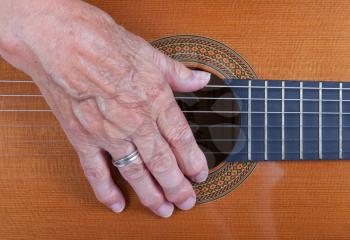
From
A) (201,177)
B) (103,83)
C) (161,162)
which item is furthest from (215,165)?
(103,83)

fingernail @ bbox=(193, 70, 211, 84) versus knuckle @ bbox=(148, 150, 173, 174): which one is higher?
fingernail @ bbox=(193, 70, 211, 84)

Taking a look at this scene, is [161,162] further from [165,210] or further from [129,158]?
[165,210]

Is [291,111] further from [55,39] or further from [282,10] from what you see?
[55,39]

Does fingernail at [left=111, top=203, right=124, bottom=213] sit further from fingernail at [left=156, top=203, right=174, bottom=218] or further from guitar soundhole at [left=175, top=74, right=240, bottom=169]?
guitar soundhole at [left=175, top=74, right=240, bottom=169]

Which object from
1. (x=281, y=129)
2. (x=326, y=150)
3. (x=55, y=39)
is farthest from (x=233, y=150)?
(x=55, y=39)

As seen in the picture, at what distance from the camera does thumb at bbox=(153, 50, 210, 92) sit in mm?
796

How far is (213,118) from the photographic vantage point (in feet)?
3.08

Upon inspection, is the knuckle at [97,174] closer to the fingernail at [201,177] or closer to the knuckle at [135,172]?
the knuckle at [135,172]

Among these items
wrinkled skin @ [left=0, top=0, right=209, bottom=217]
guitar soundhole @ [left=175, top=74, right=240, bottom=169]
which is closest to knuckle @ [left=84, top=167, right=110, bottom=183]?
wrinkled skin @ [left=0, top=0, right=209, bottom=217]

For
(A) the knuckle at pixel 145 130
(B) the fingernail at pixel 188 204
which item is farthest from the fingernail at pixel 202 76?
(B) the fingernail at pixel 188 204

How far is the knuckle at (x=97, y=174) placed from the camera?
839mm

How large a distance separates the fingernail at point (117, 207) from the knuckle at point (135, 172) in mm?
119

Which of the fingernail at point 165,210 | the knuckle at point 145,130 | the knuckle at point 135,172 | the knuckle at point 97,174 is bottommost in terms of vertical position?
the fingernail at point 165,210

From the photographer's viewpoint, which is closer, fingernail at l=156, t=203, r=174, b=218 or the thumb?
the thumb
